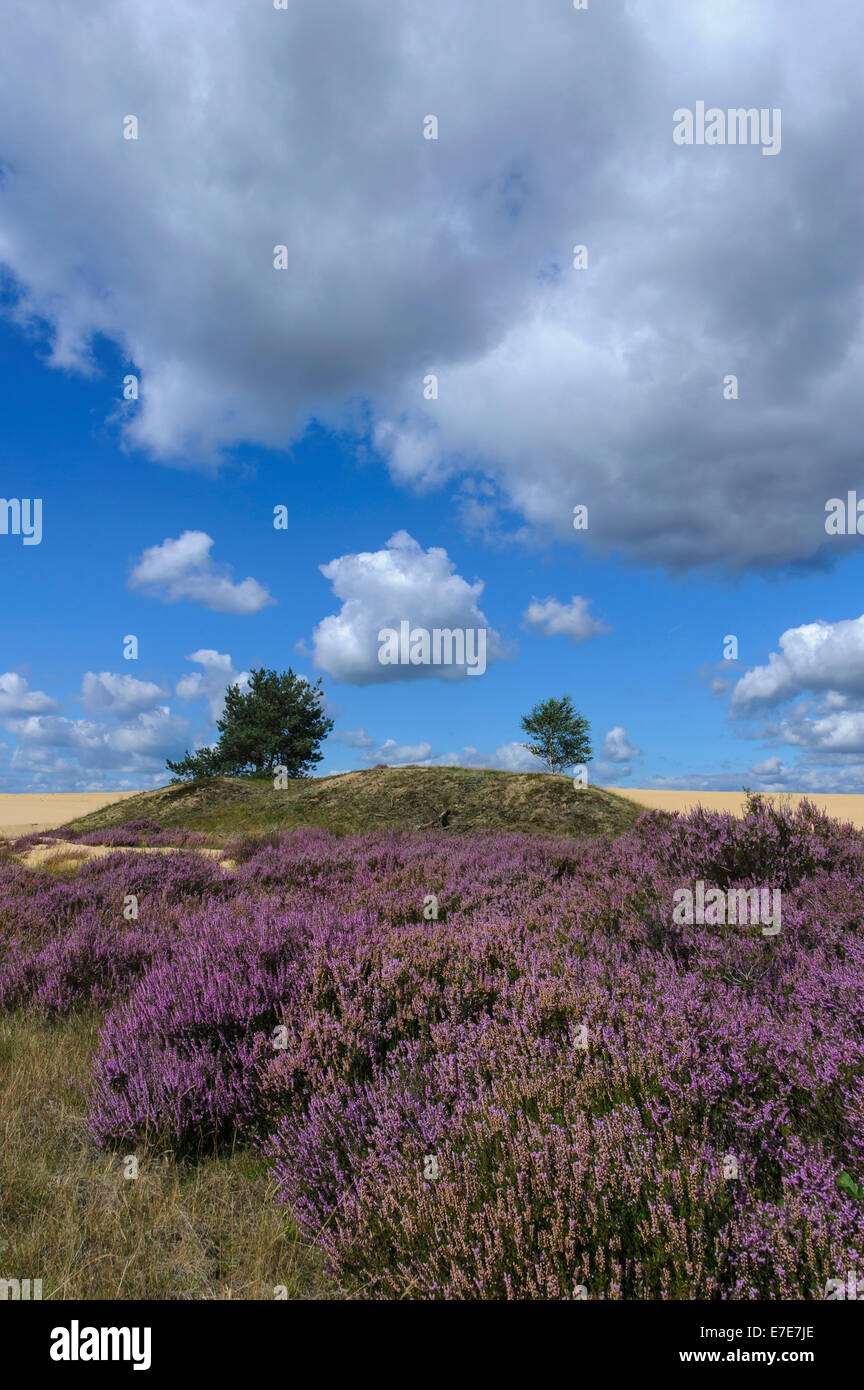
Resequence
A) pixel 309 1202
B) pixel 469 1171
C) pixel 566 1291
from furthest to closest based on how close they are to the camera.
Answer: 1. pixel 309 1202
2. pixel 469 1171
3. pixel 566 1291

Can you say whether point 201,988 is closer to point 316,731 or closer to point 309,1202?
point 309,1202

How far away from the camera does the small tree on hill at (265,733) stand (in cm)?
3328

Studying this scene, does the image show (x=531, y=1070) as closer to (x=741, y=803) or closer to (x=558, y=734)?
(x=741, y=803)

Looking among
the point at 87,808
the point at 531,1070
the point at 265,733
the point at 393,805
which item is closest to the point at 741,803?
the point at 531,1070

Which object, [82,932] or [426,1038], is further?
[82,932]

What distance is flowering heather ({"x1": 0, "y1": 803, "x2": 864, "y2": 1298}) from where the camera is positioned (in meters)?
1.77

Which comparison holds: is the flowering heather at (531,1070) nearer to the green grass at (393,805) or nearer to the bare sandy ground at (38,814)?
the green grass at (393,805)

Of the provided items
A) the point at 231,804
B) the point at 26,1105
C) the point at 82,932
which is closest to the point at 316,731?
the point at 231,804

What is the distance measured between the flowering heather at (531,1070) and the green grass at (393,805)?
430 inches

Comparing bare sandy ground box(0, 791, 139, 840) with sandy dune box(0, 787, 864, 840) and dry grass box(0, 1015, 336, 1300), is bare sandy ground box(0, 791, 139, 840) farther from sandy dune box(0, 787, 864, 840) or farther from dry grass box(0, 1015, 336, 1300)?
dry grass box(0, 1015, 336, 1300)

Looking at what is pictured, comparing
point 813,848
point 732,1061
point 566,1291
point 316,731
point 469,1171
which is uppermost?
point 316,731

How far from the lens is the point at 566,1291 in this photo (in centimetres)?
171
